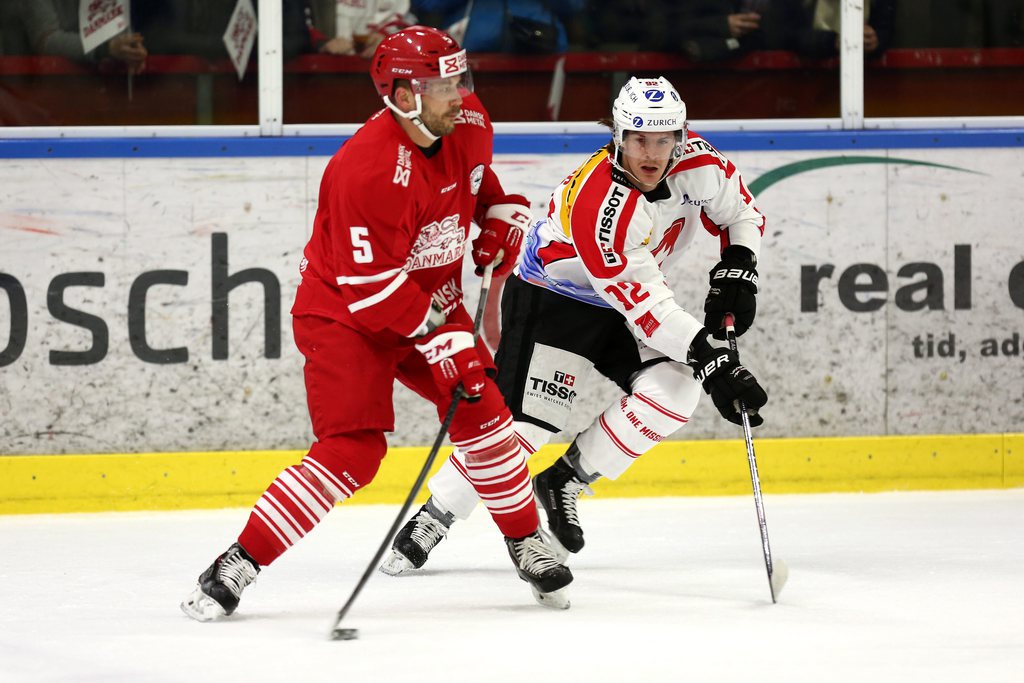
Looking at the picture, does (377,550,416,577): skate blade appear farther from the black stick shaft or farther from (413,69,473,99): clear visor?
(413,69,473,99): clear visor

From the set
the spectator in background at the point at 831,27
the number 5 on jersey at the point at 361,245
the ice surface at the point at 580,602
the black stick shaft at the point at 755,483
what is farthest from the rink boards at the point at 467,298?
the number 5 on jersey at the point at 361,245

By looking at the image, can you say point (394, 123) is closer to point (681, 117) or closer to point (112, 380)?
point (681, 117)

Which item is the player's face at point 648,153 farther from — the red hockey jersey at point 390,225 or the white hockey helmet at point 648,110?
the red hockey jersey at point 390,225

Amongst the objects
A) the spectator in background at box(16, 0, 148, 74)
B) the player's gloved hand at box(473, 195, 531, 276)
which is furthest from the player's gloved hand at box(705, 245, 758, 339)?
the spectator in background at box(16, 0, 148, 74)

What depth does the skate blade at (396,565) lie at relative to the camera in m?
3.46

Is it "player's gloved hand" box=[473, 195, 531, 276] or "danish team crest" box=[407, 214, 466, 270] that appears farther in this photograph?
"player's gloved hand" box=[473, 195, 531, 276]

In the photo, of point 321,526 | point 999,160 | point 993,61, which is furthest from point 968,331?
point 321,526

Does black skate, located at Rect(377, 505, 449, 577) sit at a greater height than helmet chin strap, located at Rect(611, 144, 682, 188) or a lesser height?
lesser

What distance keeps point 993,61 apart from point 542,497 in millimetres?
2446

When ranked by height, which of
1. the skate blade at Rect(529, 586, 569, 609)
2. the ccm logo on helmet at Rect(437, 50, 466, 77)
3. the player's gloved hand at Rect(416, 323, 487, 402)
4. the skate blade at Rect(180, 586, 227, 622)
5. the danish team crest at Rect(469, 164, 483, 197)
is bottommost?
the skate blade at Rect(529, 586, 569, 609)

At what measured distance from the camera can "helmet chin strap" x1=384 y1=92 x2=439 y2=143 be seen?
9.36ft

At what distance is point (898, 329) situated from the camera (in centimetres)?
461

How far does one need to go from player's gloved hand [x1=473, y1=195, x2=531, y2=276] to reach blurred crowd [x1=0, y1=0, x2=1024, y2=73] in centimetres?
158

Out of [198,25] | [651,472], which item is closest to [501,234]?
[651,472]
